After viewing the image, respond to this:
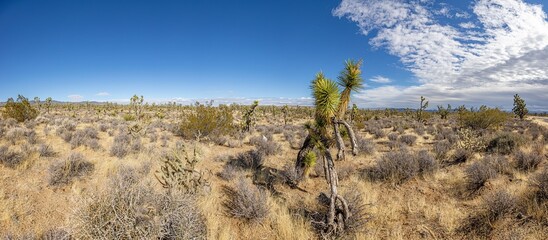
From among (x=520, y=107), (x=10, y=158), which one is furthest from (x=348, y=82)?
(x=520, y=107)

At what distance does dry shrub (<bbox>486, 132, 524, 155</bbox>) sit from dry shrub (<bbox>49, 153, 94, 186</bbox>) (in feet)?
51.7

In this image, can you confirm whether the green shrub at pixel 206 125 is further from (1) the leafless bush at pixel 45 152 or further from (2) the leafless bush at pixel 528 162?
(2) the leafless bush at pixel 528 162

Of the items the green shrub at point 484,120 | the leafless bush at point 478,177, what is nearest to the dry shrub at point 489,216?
the leafless bush at point 478,177

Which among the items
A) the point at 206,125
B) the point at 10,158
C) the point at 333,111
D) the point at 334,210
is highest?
the point at 333,111

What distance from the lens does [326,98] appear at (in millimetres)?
5480

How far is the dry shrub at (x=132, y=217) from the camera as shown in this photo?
13.2 ft

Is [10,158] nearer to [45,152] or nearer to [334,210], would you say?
[45,152]

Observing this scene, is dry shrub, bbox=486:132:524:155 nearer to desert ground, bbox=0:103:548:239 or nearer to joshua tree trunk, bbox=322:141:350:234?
desert ground, bbox=0:103:548:239

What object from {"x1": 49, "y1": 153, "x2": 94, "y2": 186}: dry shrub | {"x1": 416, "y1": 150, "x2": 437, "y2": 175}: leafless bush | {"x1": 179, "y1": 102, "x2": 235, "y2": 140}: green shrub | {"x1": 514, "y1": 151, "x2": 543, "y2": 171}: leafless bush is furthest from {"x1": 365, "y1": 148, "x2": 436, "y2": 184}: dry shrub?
{"x1": 179, "y1": 102, "x2": 235, "y2": 140}: green shrub

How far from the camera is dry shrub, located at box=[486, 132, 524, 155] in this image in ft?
39.5

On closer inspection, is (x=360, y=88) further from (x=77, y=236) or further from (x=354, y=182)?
(x=77, y=236)

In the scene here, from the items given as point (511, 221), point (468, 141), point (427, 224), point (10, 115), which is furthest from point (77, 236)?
point (10, 115)

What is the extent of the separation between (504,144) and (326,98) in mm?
12042

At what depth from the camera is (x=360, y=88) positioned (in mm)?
5715
